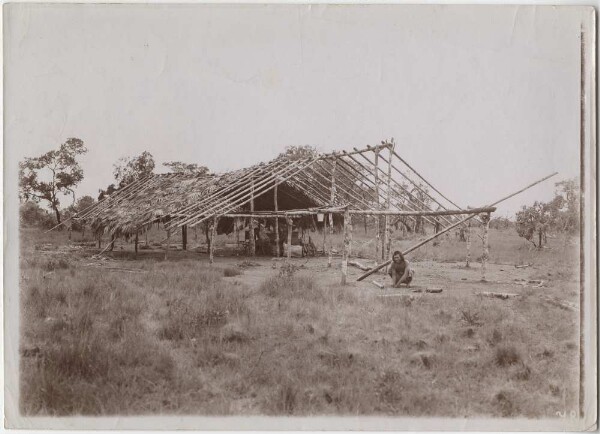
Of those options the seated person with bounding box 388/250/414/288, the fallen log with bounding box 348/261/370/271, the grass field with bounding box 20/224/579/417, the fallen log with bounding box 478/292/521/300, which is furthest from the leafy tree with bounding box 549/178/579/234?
the fallen log with bounding box 348/261/370/271

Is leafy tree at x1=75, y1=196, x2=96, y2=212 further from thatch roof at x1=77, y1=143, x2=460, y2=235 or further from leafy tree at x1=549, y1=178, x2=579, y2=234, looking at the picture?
leafy tree at x1=549, y1=178, x2=579, y2=234

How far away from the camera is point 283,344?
166 inches

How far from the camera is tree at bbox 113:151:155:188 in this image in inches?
184

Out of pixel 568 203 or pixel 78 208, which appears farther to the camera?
pixel 78 208

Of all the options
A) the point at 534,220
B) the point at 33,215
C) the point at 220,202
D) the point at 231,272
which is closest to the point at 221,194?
the point at 220,202

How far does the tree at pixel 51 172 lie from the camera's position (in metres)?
4.32

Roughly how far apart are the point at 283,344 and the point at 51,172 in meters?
2.81

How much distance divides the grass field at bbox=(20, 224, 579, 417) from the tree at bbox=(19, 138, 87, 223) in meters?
0.40

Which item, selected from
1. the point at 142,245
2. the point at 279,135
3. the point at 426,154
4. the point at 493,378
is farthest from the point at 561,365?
the point at 142,245

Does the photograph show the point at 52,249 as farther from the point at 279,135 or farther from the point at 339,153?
the point at 339,153

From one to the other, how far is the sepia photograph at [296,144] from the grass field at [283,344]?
0.02 m

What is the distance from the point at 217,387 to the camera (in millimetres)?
3881

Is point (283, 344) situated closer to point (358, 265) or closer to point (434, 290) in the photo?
point (434, 290)

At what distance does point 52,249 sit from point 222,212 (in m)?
3.22
